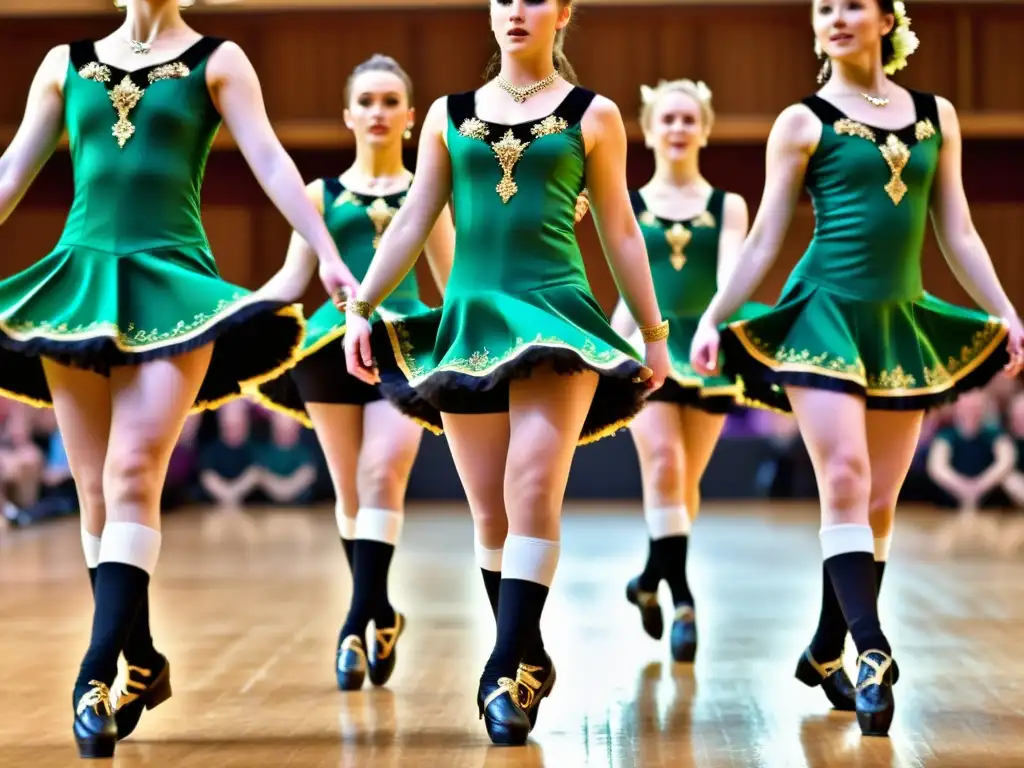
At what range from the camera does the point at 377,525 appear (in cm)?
420

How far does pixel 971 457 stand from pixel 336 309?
7.41 metres

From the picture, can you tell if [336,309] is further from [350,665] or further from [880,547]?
[880,547]

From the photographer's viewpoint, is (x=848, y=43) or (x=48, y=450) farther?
(x=48, y=450)

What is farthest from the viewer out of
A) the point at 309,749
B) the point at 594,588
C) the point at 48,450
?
the point at 48,450

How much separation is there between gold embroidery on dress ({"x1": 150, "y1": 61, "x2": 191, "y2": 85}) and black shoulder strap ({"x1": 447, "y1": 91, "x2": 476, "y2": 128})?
0.56m

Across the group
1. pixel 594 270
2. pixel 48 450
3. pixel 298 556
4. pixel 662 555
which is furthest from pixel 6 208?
pixel 594 270

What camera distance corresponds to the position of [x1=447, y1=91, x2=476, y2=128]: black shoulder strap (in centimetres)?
336

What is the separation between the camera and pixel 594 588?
627 centimetres

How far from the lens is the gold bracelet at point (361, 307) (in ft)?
11.1

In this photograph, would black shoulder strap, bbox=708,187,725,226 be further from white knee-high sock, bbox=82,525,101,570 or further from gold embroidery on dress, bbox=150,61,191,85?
white knee-high sock, bbox=82,525,101,570

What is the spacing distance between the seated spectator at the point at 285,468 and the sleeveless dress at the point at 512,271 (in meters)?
7.76

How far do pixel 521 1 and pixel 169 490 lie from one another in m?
7.84

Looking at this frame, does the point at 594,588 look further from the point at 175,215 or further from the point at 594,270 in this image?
the point at 594,270

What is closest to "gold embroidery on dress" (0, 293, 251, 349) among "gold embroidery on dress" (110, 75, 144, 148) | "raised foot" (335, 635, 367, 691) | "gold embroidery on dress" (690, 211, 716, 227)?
"gold embroidery on dress" (110, 75, 144, 148)
